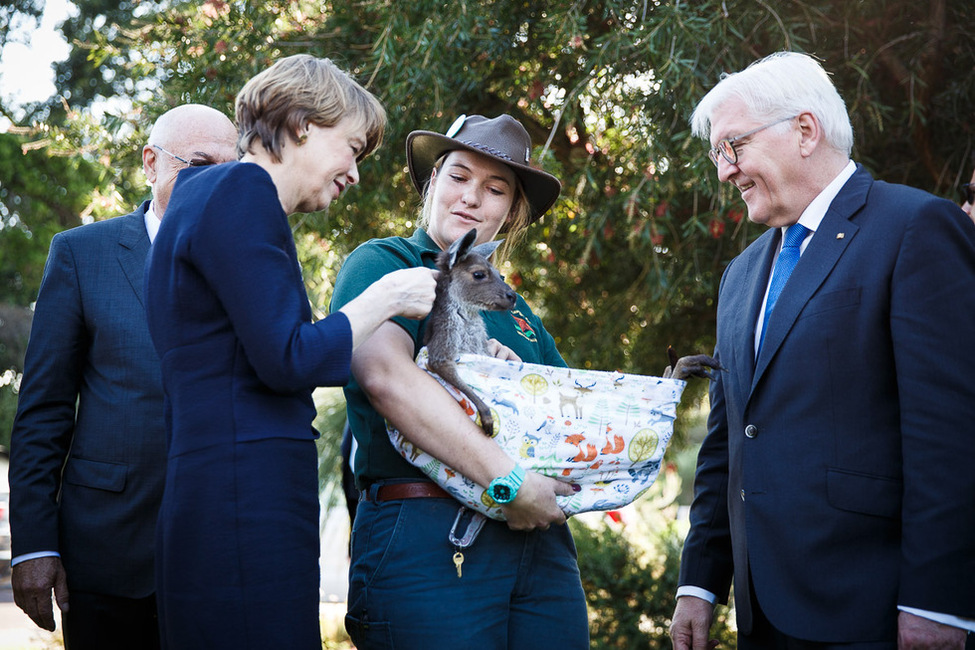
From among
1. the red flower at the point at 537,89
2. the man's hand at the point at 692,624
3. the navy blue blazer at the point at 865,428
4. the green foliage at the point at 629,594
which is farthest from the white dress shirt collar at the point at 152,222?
the green foliage at the point at 629,594

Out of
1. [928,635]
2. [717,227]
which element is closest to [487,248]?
[928,635]

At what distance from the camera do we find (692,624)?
10.7 feet

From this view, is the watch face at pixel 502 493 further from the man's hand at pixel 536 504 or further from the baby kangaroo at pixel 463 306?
the baby kangaroo at pixel 463 306

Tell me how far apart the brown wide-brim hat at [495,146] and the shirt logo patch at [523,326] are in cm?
55

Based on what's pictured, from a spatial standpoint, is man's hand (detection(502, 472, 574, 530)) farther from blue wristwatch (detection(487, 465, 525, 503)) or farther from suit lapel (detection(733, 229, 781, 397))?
suit lapel (detection(733, 229, 781, 397))

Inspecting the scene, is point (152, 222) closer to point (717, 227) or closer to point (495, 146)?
point (495, 146)

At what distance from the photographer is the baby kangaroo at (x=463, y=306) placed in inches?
106

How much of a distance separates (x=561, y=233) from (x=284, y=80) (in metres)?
4.64

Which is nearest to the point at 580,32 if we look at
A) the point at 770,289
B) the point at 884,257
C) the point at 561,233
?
the point at 561,233

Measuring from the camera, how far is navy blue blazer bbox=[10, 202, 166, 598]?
10.9ft

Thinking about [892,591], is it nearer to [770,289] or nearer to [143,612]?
[770,289]

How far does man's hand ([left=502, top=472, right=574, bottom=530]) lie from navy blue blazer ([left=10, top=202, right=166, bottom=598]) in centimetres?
151

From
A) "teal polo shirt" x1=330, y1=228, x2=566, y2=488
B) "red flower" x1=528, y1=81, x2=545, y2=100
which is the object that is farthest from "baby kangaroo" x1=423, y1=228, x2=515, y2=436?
"red flower" x1=528, y1=81, x2=545, y2=100

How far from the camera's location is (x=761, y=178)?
3.06 meters
